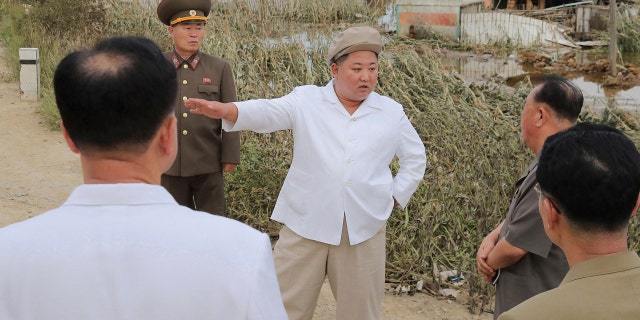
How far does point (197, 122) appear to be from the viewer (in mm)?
4508

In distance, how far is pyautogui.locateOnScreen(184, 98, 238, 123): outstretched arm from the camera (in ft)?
10.5

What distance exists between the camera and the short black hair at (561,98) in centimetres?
293

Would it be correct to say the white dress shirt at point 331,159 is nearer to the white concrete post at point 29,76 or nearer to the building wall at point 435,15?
the white concrete post at point 29,76

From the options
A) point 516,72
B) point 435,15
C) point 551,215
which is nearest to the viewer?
point 551,215

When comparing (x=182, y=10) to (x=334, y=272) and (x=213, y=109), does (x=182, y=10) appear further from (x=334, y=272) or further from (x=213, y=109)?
(x=334, y=272)

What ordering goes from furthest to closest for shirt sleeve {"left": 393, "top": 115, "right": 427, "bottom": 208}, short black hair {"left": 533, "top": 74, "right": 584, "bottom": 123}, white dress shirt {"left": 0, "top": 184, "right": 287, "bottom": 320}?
shirt sleeve {"left": 393, "top": 115, "right": 427, "bottom": 208}
short black hair {"left": 533, "top": 74, "right": 584, "bottom": 123}
white dress shirt {"left": 0, "top": 184, "right": 287, "bottom": 320}

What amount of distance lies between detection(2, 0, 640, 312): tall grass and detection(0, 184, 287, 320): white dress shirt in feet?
11.1

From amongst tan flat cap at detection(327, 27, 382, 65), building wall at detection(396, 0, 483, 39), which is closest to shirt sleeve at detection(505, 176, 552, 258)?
tan flat cap at detection(327, 27, 382, 65)

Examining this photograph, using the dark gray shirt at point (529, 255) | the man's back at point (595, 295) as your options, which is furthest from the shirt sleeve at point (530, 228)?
the man's back at point (595, 295)

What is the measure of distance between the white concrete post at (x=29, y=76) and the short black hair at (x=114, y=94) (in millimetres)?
8484

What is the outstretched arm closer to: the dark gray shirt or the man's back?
the dark gray shirt


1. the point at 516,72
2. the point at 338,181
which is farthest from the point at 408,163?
the point at 516,72

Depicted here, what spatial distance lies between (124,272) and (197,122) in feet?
10.2

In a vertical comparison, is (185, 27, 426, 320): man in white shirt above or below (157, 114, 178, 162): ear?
below
